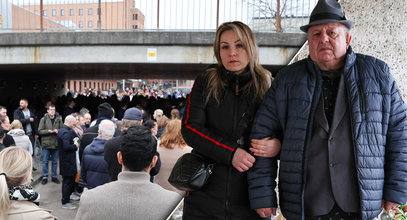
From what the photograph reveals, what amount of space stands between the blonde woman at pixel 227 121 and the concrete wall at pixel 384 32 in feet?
7.81

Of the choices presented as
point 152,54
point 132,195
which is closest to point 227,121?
point 132,195

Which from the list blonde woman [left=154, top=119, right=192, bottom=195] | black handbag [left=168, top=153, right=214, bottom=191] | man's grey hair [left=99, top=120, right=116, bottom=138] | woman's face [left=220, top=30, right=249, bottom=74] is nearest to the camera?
black handbag [left=168, top=153, right=214, bottom=191]

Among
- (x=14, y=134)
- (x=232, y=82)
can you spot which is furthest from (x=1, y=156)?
(x=14, y=134)

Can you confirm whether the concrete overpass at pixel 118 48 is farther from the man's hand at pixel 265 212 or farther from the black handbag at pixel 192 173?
the man's hand at pixel 265 212

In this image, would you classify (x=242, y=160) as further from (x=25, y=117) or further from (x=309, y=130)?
(x=25, y=117)

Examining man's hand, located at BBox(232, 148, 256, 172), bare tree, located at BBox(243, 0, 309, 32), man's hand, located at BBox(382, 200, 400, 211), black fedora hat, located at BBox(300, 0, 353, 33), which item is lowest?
man's hand, located at BBox(382, 200, 400, 211)

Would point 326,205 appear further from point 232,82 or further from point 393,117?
point 232,82

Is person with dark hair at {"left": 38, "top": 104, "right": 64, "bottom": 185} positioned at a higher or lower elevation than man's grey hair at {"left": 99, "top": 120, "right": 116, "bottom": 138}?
lower

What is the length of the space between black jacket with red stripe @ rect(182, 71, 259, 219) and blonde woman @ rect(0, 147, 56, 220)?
1.15m

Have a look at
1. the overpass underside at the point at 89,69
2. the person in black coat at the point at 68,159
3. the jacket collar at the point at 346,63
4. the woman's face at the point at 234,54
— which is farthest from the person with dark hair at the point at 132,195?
the overpass underside at the point at 89,69

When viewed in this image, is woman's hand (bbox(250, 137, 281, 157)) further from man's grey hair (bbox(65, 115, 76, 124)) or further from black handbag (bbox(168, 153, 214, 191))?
man's grey hair (bbox(65, 115, 76, 124))

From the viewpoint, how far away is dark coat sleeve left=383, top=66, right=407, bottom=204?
6.91ft

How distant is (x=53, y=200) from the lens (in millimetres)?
7789

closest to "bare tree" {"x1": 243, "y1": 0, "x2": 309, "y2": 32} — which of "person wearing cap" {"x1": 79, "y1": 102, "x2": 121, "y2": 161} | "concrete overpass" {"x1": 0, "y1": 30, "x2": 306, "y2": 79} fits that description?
"concrete overpass" {"x1": 0, "y1": 30, "x2": 306, "y2": 79}
